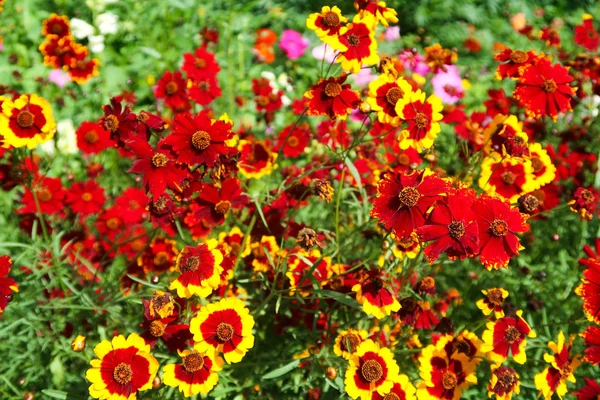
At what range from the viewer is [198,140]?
1647 mm

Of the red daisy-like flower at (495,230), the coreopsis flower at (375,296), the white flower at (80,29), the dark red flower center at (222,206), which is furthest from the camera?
the white flower at (80,29)

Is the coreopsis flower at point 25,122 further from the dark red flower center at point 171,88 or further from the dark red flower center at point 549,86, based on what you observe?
the dark red flower center at point 549,86

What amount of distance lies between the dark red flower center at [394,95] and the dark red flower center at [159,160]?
33.1 inches

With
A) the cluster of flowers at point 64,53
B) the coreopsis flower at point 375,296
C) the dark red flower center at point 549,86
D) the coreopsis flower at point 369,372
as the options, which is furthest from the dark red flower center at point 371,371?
the cluster of flowers at point 64,53

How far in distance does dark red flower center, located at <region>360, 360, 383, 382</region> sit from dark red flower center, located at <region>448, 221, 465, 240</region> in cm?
62

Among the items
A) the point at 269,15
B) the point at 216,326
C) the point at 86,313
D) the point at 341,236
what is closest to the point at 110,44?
the point at 269,15

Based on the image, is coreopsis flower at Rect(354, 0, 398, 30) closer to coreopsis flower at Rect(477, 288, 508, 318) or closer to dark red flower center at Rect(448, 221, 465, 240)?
dark red flower center at Rect(448, 221, 465, 240)

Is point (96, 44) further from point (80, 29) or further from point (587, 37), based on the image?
point (587, 37)

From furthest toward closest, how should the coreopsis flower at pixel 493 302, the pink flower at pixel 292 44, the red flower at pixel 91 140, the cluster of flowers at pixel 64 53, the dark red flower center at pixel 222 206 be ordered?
the pink flower at pixel 292 44
the red flower at pixel 91 140
the cluster of flowers at pixel 64 53
the dark red flower center at pixel 222 206
the coreopsis flower at pixel 493 302

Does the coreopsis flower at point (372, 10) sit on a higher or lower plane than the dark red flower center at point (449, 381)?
higher

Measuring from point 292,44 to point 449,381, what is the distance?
4.01m

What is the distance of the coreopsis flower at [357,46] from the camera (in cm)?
181

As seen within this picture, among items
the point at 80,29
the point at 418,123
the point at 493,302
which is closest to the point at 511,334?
the point at 493,302

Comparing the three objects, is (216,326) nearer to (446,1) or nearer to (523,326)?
(523,326)
